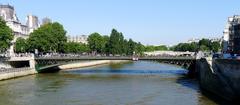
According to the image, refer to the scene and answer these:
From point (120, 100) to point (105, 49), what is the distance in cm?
9827

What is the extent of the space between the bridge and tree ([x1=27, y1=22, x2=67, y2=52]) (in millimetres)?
17479

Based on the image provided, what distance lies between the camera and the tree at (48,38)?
321 ft

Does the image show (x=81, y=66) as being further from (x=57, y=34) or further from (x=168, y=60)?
(x=168, y=60)

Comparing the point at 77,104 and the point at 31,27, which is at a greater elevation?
the point at 31,27

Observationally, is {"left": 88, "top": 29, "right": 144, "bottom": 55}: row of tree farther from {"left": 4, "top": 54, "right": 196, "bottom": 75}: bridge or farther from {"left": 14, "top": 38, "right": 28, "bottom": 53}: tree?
{"left": 4, "top": 54, "right": 196, "bottom": 75}: bridge

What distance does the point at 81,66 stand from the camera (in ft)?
328

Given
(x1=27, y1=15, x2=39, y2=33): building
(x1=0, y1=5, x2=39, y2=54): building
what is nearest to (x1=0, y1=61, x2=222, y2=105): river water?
(x1=0, y1=5, x2=39, y2=54): building

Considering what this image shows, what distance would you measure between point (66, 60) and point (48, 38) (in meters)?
21.5

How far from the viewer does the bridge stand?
7269 centimetres

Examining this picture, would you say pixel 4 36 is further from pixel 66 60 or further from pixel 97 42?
pixel 97 42

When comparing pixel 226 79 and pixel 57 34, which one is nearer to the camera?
pixel 226 79

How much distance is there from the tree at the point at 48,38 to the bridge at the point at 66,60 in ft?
57.3

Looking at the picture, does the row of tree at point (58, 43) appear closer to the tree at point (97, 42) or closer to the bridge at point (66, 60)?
the tree at point (97, 42)

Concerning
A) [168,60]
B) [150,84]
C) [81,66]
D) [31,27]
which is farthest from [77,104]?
[31,27]
